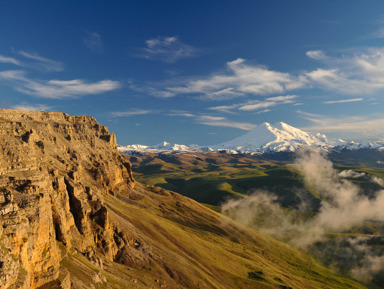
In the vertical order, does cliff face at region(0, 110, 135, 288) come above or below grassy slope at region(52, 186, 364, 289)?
above

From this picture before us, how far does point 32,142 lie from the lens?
142 m

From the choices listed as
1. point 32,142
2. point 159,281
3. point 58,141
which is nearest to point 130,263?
point 159,281

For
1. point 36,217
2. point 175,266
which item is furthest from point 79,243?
point 175,266

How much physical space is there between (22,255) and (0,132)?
283 feet

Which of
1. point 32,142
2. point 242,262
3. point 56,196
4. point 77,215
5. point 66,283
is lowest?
point 242,262

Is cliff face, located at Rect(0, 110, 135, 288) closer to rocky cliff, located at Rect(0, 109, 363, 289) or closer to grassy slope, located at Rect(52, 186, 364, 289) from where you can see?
rocky cliff, located at Rect(0, 109, 363, 289)

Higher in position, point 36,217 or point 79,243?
point 36,217

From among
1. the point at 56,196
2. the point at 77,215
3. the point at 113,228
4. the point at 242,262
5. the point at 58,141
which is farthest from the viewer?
the point at 58,141

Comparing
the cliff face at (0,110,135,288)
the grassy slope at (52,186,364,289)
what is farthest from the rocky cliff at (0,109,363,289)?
the grassy slope at (52,186,364,289)

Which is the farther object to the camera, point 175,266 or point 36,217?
point 175,266

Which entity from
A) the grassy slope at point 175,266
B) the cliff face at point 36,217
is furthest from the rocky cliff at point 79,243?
the grassy slope at point 175,266

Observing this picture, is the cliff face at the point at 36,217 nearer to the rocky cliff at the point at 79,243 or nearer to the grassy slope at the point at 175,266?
the rocky cliff at the point at 79,243

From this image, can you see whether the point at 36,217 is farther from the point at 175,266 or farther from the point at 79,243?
the point at 175,266

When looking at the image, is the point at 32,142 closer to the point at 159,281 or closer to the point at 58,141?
the point at 58,141
